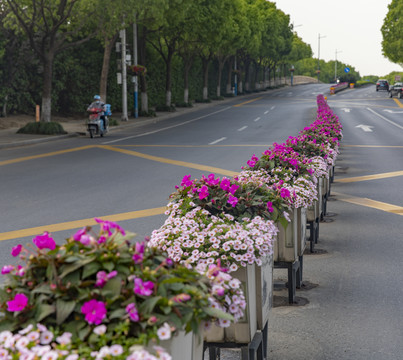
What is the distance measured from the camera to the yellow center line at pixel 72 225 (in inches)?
360

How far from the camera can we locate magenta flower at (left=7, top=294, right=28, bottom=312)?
2691 mm

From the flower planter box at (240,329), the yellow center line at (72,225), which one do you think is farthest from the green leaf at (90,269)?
the yellow center line at (72,225)

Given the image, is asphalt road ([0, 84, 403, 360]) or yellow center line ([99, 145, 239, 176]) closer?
asphalt road ([0, 84, 403, 360])

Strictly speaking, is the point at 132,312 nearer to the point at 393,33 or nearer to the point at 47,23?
the point at 47,23

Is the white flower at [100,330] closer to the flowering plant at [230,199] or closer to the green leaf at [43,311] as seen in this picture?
the green leaf at [43,311]

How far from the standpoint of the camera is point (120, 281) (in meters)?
2.72

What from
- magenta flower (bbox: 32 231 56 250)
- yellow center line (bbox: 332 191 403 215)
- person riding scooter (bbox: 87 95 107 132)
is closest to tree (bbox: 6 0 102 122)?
person riding scooter (bbox: 87 95 107 132)

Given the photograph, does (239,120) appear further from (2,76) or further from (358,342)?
(358,342)

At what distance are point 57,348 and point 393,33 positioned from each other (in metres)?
90.0

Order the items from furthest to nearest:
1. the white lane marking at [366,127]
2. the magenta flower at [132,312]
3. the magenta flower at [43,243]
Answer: the white lane marking at [366,127] → the magenta flower at [43,243] → the magenta flower at [132,312]

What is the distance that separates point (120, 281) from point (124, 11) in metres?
26.6

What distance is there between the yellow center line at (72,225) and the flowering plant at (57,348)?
6.39 meters

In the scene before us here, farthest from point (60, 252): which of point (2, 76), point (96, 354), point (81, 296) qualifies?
point (2, 76)

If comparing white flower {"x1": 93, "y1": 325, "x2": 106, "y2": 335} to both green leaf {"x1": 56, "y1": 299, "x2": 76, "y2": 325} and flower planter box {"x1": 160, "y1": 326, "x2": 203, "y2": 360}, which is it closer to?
green leaf {"x1": 56, "y1": 299, "x2": 76, "y2": 325}
